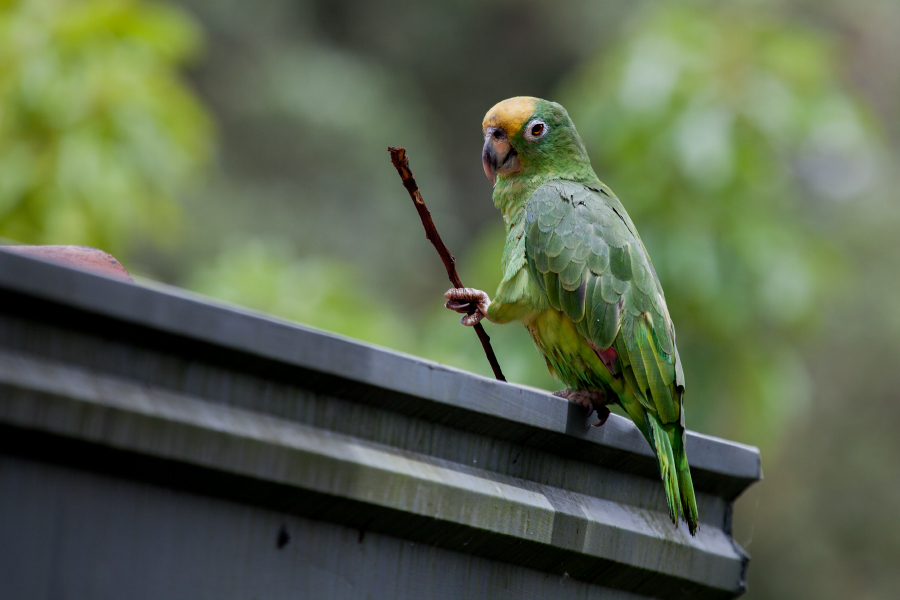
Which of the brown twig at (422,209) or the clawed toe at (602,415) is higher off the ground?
the brown twig at (422,209)

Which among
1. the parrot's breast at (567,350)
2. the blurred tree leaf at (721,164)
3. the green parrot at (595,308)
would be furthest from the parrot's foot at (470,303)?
the blurred tree leaf at (721,164)

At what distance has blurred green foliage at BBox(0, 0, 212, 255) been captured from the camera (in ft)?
10.6

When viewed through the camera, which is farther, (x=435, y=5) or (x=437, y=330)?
(x=435, y=5)

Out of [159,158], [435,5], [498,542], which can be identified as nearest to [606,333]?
[498,542]

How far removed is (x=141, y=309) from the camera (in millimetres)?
898

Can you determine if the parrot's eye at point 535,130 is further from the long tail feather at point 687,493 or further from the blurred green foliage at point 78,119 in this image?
the blurred green foliage at point 78,119

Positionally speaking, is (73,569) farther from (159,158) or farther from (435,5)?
(435,5)

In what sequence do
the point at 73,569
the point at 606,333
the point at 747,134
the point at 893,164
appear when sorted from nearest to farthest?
the point at 73,569, the point at 606,333, the point at 747,134, the point at 893,164

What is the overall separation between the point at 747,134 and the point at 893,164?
849cm

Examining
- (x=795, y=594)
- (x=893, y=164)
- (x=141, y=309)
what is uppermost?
(x=893, y=164)

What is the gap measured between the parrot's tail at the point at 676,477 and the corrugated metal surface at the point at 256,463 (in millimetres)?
129

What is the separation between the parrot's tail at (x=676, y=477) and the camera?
1456 millimetres

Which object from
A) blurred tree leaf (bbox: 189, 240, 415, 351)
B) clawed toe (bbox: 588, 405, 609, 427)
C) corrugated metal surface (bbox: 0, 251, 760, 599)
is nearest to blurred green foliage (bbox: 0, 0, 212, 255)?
blurred tree leaf (bbox: 189, 240, 415, 351)

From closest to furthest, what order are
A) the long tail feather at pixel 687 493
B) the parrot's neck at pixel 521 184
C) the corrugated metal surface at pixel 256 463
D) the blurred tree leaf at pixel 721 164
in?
1. the corrugated metal surface at pixel 256 463
2. the long tail feather at pixel 687 493
3. the parrot's neck at pixel 521 184
4. the blurred tree leaf at pixel 721 164
